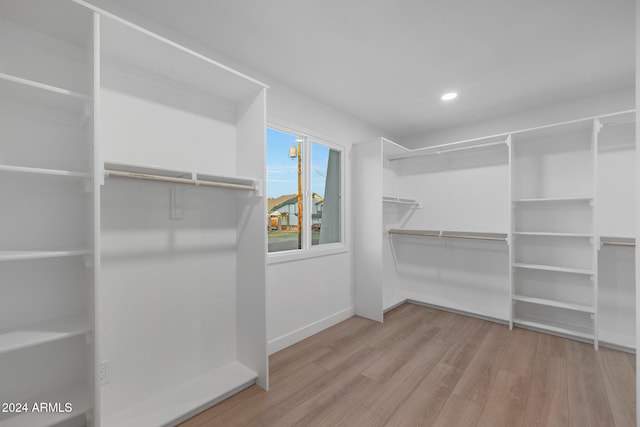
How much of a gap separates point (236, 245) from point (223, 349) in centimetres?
83

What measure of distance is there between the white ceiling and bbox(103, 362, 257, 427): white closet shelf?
8.16 ft

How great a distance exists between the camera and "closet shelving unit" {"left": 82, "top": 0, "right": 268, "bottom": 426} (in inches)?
64.1

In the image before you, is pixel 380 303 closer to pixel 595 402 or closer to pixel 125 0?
pixel 595 402

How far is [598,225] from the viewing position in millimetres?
2770

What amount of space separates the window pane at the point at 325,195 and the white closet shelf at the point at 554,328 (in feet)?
7.44

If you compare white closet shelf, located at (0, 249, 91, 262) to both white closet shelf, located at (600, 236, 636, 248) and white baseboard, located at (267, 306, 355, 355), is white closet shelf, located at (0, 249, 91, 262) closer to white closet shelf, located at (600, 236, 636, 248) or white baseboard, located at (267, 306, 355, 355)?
white baseboard, located at (267, 306, 355, 355)

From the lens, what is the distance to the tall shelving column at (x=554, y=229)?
9.48 feet

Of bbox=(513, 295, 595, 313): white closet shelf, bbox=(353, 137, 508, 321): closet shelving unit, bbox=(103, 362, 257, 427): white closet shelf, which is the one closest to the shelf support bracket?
bbox=(103, 362, 257, 427): white closet shelf

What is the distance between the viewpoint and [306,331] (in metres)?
2.86

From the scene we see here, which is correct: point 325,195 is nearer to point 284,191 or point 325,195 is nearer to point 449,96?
point 284,191

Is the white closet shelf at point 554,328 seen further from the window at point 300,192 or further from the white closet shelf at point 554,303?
the window at point 300,192

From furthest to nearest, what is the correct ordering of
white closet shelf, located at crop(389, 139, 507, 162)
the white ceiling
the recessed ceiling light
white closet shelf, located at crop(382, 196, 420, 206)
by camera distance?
white closet shelf, located at crop(382, 196, 420, 206) → white closet shelf, located at crop(389, 139, 507, 162) → the recessed ceiling light → the white ceiling

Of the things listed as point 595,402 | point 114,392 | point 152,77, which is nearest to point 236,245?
point 114,392

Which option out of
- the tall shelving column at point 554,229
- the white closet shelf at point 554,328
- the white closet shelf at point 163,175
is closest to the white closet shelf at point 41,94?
the white closet shelf at point 163,175
